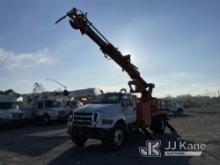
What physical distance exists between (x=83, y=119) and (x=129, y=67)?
15.9ft

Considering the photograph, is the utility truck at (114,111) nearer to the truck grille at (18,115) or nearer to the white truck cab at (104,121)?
the white truck cab at (104,121)

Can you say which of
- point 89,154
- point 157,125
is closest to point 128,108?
point 89,154

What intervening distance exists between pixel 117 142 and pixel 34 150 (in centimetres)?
357

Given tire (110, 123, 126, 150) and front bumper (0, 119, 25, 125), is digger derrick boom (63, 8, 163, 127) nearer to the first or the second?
tire (110, 123, 126, 150)

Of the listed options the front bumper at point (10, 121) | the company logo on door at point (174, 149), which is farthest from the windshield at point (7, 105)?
the company logo on door at point (174, 149)

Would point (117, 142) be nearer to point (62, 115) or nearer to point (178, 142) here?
point (178, 142)

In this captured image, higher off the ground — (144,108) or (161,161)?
(144,108)

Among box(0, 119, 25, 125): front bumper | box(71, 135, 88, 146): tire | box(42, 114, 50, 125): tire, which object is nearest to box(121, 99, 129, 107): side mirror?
box(71, 135, 88, 146): tire

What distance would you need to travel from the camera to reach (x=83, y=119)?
1278 cm

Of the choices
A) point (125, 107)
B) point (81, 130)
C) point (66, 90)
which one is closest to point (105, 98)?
point (125, 107)

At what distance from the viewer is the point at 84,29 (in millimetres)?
15016

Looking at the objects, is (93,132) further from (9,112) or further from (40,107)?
(40,107)

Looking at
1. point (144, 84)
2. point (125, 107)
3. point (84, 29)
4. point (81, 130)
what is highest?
point (84, 29)

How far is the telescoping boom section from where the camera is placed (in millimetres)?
14977
